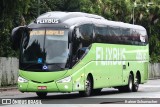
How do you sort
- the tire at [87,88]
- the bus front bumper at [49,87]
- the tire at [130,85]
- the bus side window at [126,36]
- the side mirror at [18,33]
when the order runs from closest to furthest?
the bus front bumper at [49,87], the side mirror at [18,33], the tire at [87,88], the bus side window at [126,36], the tire at [130,85]

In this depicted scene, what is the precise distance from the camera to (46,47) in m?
21.8

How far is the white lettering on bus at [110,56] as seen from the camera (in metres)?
24.8

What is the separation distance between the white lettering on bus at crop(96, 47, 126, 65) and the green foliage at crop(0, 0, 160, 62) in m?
9.93

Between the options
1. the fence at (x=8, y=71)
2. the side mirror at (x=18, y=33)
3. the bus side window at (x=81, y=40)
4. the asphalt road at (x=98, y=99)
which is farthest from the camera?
the fence at (x=8, y=71)

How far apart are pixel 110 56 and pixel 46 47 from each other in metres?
5.17

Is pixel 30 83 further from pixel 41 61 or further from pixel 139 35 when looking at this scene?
pixel 139 35

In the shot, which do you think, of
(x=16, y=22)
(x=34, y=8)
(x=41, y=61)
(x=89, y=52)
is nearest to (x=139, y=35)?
(x=89, y=52)

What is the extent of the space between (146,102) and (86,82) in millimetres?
3805

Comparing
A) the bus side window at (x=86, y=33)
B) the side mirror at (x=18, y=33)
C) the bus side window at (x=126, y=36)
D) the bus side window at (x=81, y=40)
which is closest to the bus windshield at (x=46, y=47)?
the side mirror at (x=18, y=33)

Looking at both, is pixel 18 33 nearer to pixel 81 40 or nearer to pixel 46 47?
pixel 46 47

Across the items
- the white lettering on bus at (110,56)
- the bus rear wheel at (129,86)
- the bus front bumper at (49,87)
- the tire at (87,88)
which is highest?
the white lettering on bus at (110,56)

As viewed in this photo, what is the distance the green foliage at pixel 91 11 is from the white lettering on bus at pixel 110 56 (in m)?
9.93

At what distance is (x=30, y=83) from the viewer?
21.7 metres

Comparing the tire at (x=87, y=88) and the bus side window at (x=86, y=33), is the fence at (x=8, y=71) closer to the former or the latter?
the tire at (x=87, y=88)
